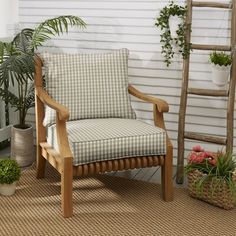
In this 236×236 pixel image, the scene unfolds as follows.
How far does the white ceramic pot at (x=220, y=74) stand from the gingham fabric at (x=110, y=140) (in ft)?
2.27

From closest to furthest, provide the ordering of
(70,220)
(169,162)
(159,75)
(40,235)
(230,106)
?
1. (40,235)
2. (70,220)
3. (169,162)
4. (230,106)
5. (159,75)

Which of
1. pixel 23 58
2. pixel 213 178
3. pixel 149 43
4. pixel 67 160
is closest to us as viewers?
pixel 67 160

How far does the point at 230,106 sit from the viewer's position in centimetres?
353

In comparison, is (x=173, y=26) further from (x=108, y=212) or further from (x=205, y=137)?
(x=108, y=212)

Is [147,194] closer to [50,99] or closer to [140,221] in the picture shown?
[140,221]

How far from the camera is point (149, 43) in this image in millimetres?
3916

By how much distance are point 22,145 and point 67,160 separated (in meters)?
1.07

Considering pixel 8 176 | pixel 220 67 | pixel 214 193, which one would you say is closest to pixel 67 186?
pixel 8 176

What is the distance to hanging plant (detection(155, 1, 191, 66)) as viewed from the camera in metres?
3.56

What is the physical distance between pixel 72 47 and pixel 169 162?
62.1 inches

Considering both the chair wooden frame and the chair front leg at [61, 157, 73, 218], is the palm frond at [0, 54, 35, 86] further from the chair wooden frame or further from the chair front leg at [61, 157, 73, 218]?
the chair front leg at [61, 157, 73, 218]

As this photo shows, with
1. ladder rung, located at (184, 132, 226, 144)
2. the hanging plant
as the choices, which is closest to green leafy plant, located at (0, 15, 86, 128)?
the hanging plant

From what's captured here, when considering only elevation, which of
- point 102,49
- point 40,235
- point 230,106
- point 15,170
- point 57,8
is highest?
point 57,8

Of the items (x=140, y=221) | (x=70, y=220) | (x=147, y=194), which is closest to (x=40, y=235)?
(x=70, y=220)
